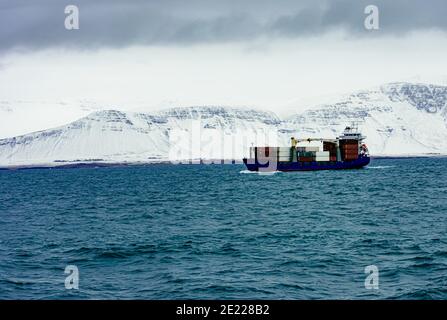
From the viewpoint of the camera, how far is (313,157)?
168625 millimetres

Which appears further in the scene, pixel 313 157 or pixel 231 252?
pixel 313 157

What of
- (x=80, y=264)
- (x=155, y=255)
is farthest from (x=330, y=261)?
(x=80, y=264)

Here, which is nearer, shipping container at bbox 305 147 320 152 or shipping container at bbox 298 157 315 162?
shipping container at bbox 298 157 315 162

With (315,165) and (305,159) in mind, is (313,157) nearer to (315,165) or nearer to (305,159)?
(305,159)

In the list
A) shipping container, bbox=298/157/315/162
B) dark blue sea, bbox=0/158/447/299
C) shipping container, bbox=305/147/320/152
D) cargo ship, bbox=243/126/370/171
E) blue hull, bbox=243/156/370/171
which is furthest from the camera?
shipping container, bbox=305/147/320/152

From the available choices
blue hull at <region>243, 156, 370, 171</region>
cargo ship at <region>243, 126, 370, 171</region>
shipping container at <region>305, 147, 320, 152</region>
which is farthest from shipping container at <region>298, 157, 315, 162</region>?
shipping container at <region>305, 147, 320, 152</region>

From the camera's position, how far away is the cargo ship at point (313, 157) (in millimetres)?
Result: 166000

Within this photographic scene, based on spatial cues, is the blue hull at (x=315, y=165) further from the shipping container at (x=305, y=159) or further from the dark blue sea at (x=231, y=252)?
the dark blue sea at (x=231, y=252)

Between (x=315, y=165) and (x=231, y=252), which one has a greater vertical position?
(x=315, y=165)

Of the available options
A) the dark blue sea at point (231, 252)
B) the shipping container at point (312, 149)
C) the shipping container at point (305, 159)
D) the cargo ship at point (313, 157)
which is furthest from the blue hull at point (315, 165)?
the dark blue sea at point (231, 252)

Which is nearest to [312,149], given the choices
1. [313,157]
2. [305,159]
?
[313,157]

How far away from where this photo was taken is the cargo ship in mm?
166000

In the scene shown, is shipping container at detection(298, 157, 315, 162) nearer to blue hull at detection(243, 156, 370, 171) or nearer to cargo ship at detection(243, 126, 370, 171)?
cargo ship at detection(243, 126, 370, 171)
